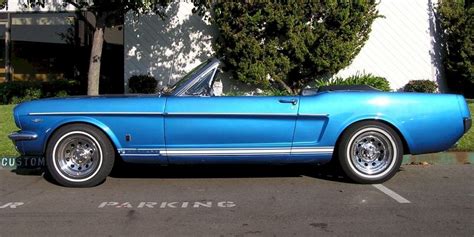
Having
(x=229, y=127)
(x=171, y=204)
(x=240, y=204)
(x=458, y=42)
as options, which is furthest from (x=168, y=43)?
(x=240, y=204)

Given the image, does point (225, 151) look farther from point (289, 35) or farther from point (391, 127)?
point (289, 35)

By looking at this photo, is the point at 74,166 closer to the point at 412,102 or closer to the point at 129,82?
the point at 412,102

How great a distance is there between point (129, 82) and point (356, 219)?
11.7 meters

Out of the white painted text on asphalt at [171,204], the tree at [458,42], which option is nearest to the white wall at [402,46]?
the tree at [458,42]

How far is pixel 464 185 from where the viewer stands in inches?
269

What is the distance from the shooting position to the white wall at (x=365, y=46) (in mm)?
15820

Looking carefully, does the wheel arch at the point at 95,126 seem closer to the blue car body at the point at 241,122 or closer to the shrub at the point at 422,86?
the blue car body at the point at 241,122

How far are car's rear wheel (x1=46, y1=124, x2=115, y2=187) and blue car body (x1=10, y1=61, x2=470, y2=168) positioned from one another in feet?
0.31

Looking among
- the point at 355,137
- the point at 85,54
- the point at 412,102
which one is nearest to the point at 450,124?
the point at 412,102

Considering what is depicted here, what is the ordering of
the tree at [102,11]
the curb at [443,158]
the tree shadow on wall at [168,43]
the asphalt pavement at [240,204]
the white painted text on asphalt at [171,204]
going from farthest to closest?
the tree shadow on wall at [168,43] → the tree at [102,11] → the curb at [443,158] → the white painted text on asphalt at [171,204] → the asphalt pavement at [240,204]

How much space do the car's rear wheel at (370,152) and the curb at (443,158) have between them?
5.67 feet

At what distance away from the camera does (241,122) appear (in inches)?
254

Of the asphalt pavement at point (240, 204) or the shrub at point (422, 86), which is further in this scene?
the shrub at point (422, 86)

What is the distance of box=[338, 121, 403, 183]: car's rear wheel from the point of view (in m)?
6.60
